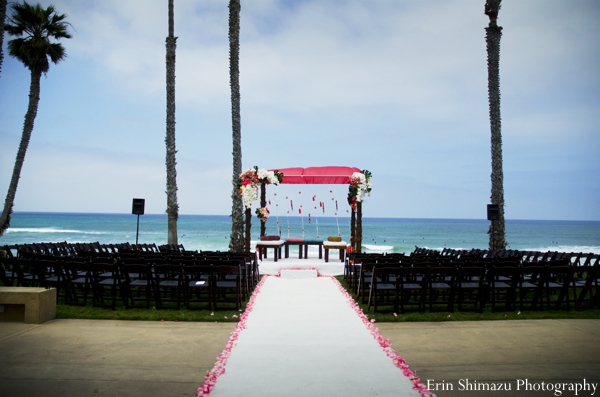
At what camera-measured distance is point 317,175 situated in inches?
572

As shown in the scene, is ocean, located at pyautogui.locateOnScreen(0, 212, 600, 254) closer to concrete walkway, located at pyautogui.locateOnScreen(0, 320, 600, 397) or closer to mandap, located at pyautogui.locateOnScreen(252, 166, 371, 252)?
mandap, located at pyautogui.locateOnScreen(252, 166, 371, 252)

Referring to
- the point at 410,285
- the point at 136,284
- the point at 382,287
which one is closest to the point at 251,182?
the point at 136,284

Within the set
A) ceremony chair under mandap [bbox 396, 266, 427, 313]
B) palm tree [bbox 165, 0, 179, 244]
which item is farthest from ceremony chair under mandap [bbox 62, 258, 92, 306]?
palm tree [bbox 165, 0, 179, 244]

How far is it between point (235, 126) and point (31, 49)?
911cm

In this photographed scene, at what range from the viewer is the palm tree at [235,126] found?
48.2 feet

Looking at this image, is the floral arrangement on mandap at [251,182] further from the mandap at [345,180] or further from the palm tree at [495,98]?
the palm tree at [495,98]

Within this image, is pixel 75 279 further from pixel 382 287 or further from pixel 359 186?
pixel 359 186

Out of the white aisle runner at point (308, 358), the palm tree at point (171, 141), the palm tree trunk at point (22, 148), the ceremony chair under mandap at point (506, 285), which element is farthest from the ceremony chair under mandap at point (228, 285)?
the palm tree trunk at point (22, 148)

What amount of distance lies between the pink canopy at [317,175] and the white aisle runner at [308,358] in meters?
7.84

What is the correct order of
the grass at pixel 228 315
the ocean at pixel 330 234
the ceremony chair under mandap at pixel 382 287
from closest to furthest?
the grass at pixel 228 315
the ceremony chair under mandap at pixel 382 287
the ocean at pixel 330 234

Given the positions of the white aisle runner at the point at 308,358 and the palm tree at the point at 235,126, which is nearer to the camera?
the white aisle runner at the point at 308,358

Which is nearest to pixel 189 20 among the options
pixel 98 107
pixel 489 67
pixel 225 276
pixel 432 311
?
pixel 489 67

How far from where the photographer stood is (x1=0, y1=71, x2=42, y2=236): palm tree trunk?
15.9m

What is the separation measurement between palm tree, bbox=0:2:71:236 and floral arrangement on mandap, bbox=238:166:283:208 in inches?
366
